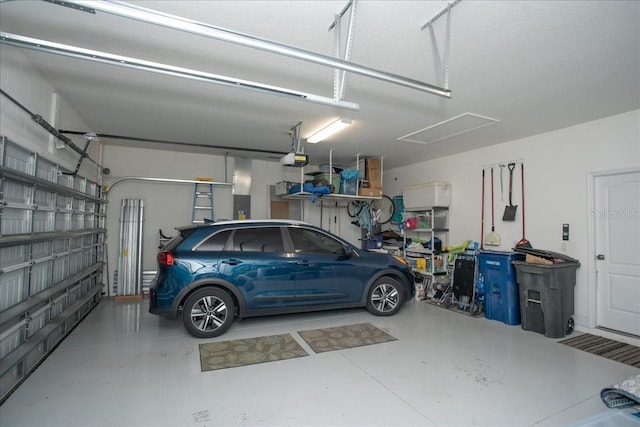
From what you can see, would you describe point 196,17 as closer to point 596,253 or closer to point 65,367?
point 65,367

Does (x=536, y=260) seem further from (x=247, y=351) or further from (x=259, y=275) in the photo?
(x=247, y=351)

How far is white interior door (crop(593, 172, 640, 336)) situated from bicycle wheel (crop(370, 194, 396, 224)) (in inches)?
150

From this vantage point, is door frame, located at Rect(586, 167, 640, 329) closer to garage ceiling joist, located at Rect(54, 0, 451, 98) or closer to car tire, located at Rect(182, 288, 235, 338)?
garage ceiling joist, located at Rect(54, 0, 451, 98)

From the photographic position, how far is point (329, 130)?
4590 millimetres

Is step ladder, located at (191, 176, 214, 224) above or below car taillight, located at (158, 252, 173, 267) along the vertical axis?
above

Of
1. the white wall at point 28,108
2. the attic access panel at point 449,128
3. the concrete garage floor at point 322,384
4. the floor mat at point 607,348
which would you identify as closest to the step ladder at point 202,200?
the white wall at point 28,108

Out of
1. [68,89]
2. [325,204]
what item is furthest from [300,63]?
[325,204]

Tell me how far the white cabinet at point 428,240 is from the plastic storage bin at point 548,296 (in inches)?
65.4

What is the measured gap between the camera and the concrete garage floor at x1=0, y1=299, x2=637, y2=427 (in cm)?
225

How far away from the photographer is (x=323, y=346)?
137 inches

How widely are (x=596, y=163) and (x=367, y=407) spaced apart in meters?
4.18

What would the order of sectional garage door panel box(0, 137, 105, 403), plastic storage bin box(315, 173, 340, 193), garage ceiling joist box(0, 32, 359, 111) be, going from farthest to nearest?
1. plastic storage bin box(315, 173, 340, 193)
2. sectional garage door panel box(0, 137, 105, 403)
3. garage ceiling joist box(0, 32, 359, 111)

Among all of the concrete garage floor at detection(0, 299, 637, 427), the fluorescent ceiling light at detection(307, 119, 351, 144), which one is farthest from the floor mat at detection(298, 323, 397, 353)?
the fluorescent ceiling light at detection(307, 119, 351, 144)

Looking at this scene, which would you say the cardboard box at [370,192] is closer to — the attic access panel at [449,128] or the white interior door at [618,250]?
the attic access panel at [449,128]
